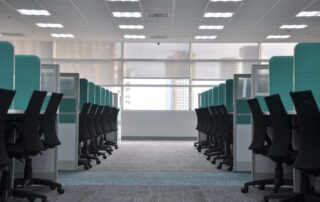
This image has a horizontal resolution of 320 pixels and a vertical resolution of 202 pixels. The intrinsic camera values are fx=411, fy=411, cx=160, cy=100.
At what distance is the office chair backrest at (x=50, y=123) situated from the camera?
352 cm

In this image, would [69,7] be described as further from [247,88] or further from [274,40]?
[274,40]

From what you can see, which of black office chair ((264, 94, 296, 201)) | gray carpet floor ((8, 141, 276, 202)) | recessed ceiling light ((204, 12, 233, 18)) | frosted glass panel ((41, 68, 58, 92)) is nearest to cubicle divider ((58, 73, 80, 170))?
gray carpet floor ((8, 141, 276, 202))

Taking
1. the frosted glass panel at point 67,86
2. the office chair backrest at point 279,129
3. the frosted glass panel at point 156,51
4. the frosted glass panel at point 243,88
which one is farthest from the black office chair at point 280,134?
the frosted glass panel at point 156,51

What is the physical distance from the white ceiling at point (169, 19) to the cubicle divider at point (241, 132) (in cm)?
301

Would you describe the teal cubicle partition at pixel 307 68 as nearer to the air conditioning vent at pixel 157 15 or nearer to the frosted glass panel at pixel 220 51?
the air conditioning vent at pixel 157 15

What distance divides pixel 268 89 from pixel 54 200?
2.52m

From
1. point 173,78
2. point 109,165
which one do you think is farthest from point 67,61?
point 109,165

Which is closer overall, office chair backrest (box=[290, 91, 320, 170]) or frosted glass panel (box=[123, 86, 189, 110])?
office chair backrest (box=[290, 91, 320, 170])

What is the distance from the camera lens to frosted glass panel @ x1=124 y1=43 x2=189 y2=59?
1193 cm

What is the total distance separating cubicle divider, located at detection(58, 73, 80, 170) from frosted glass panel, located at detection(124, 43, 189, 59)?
6.97 metres

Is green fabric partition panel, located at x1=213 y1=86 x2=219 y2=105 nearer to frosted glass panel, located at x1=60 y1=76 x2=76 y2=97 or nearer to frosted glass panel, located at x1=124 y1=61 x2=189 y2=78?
frosted glass panel, located at x1=60 y1=76 x2=76 y2=97

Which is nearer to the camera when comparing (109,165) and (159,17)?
(109,165)

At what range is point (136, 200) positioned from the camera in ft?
10.8

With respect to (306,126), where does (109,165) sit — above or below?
below
